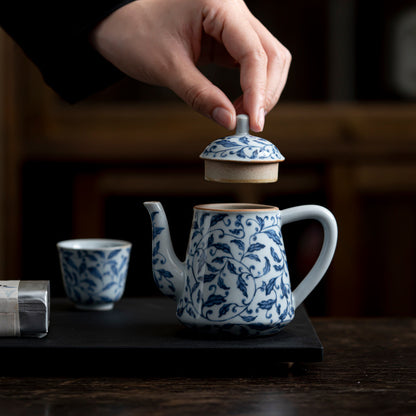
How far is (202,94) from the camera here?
937 millimetres

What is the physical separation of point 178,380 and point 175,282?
0.45 feet

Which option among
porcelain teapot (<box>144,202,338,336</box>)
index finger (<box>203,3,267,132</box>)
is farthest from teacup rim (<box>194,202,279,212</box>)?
index finger (<box>203,3,267,132</box>)

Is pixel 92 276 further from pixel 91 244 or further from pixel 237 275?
pixel 237 275

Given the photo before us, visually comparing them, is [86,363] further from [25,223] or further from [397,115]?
[397,115]

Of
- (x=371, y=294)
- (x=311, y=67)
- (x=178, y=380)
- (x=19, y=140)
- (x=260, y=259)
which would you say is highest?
(x=311, y=67)

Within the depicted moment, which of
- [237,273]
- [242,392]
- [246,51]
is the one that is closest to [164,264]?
[237,273]

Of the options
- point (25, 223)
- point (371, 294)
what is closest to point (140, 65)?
point (25, 223)

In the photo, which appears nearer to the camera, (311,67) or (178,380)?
(178,380)

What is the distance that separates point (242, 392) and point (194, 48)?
0.54m

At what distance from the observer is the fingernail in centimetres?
89

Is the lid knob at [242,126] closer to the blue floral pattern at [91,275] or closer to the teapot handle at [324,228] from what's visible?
the teapot handle at [324,228]

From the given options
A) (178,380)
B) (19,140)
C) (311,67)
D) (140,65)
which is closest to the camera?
(178,380)

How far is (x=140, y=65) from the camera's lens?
1.03m

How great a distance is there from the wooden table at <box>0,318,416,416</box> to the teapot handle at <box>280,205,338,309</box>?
87mm
